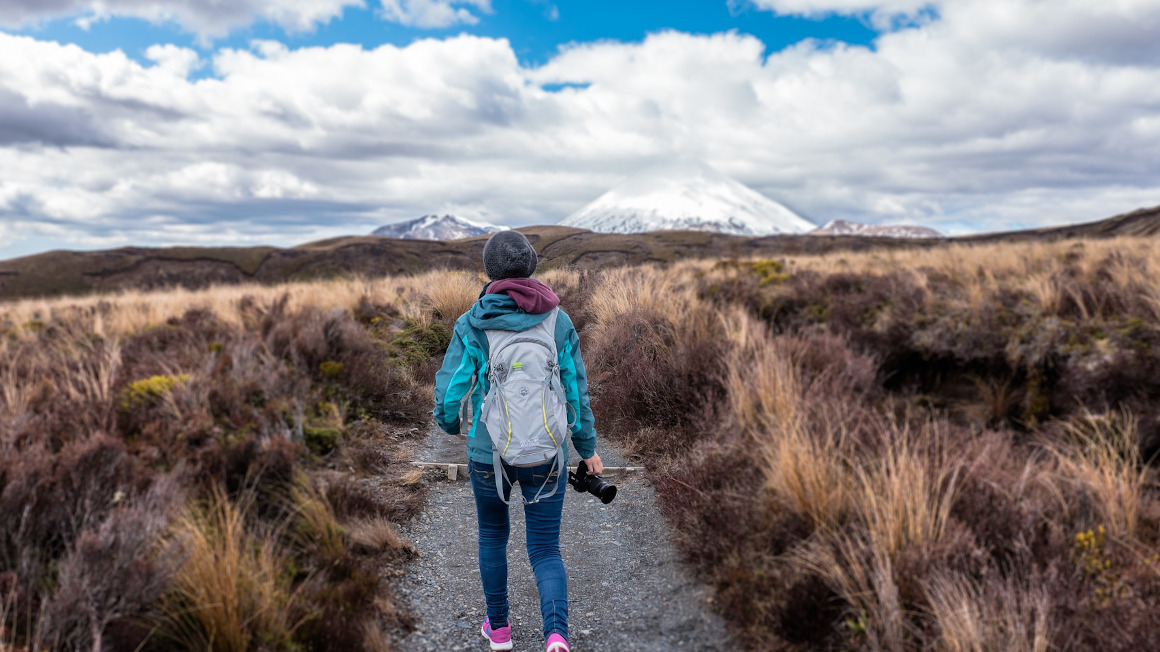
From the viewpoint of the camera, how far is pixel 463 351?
2.75 metres

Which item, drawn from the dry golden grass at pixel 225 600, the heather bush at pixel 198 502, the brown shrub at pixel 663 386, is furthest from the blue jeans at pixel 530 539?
the brown shrub at pixel 663 386

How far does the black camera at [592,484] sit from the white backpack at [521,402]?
0.32 m

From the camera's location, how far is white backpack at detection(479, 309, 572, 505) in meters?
2.61

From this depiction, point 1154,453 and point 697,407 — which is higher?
point 697,407

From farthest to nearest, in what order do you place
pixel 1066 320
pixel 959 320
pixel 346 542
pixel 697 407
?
pixel 959 320
pixel 1066 320
pixel 697 407
pixel 346 542

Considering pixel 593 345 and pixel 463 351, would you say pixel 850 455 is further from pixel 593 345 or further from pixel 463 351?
pixel 593 345

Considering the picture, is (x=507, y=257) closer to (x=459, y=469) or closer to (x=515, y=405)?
(x=515, y=405)

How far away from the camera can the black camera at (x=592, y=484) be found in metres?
2.82

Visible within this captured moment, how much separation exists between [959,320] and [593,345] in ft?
16.5

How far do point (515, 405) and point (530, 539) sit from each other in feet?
2.43

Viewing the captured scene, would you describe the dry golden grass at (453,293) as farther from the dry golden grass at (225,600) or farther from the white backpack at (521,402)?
the white backpack at (521,402)

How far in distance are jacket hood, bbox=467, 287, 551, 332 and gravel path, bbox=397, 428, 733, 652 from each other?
5.65ft

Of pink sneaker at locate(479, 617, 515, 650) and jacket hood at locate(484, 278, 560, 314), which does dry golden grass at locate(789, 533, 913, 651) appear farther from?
jacket hood at locate(484, 278, 560, 314)

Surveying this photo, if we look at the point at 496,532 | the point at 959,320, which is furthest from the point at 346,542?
the point at 959,320
